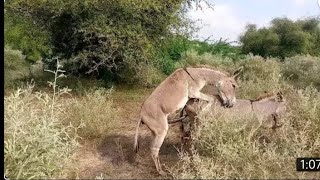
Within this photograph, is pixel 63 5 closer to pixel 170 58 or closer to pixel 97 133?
pixel 97 133

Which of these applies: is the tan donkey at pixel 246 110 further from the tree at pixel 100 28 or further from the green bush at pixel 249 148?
the tree at pixel 100 28

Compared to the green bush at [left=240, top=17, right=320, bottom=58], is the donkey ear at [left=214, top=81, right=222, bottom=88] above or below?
below

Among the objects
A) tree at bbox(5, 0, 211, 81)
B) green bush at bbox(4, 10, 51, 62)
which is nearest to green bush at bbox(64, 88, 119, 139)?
green bush at bbox(4, 10, 51, 62)

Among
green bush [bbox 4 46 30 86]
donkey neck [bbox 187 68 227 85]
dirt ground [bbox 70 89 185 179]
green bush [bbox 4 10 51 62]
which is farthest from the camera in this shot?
green bush [bbox 4 10 51 62]

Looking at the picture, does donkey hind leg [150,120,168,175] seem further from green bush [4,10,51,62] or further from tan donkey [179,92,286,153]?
green bush [4,10,51,62]

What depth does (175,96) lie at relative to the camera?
525 cm

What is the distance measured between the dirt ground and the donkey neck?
0.87m

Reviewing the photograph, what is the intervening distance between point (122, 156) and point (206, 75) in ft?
4.79

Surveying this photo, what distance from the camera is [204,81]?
17.7 ft

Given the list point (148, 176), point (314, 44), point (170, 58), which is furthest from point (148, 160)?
point (314, 44)

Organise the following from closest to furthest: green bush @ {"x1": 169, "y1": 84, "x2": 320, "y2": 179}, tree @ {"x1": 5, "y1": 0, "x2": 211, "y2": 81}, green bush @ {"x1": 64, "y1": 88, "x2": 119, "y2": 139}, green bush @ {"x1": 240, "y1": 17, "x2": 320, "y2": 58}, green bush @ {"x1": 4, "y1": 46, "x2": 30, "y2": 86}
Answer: green bush @ {"x1": 4, "y1": 46, "x2": 30, "y2": 86} < green bush @ {"x1": 169, "y1": 84, "x2": 320, "y2": 179} < green bush @ {"x1": 64, "y1": 88, "x2": 119, "y2": 139} < tree @ {"x1": 5, "y1": 0, "x2": 211, "y2": 81} < green bush @ {"x1": 240, "y1": 17, "x2": 320, "y2": 58}

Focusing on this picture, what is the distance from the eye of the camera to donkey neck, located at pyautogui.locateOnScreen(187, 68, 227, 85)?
539 cm

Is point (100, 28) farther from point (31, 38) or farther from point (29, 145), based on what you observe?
point (29, 145)

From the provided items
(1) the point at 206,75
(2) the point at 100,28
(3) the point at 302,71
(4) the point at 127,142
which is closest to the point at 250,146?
(1) the point at 206,75
